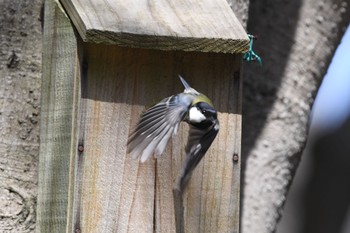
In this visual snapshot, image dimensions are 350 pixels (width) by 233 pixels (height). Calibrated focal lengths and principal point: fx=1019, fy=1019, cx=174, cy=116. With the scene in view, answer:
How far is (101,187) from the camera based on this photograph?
2.51 meters


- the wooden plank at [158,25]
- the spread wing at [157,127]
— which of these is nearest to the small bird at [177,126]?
the spread wing at [157,127]

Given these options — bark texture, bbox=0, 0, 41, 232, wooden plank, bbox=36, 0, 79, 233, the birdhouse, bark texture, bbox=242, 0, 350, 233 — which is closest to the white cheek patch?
the birdhouse

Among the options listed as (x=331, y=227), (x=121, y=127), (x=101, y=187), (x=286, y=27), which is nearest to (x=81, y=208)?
(x=101, y=187)

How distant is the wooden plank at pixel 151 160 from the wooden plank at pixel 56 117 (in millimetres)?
70

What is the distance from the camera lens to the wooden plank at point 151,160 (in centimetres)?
251

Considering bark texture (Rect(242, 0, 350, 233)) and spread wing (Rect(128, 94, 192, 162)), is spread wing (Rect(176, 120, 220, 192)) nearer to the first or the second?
spread wing (Rect(128, 94, 192, 162))

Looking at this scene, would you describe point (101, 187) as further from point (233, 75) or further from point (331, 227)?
point (331, 227)

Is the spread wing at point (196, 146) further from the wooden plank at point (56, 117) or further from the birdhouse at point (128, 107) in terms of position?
the wooden plank at point (56, 117)

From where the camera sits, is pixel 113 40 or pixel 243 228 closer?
pixel 113 40

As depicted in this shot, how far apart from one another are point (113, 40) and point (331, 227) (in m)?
3.89

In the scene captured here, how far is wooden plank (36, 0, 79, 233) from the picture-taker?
2.55 m

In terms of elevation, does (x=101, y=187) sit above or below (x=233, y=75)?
below

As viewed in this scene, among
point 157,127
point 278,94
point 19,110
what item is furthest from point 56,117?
point 278,94

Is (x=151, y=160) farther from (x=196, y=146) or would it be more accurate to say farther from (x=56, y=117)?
(x=56, y=117)
